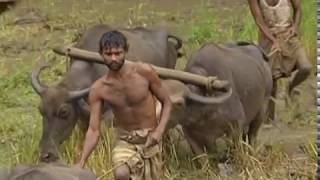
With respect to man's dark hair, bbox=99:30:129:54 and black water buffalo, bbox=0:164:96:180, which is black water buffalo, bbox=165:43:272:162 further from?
black water buffalo, bbox=0:164:96:180

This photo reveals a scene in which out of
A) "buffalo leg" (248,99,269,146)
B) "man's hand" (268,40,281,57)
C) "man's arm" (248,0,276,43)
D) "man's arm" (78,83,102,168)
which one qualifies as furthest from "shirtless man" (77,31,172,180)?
"man's hand" (268,40,281,57)

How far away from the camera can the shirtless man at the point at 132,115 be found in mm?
8430

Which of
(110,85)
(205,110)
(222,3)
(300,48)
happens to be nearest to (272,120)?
(300,48)

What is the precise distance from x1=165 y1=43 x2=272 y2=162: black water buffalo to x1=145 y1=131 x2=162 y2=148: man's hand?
1.35 meters

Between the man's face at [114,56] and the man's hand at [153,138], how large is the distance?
569 millimetres

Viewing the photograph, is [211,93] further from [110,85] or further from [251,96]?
[110,85]

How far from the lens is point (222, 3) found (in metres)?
18.8

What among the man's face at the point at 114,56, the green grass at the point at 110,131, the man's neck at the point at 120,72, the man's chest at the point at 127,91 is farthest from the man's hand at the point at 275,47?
the man's face at the point at 114,56

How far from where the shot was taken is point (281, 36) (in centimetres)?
1187

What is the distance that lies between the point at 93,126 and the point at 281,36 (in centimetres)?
393

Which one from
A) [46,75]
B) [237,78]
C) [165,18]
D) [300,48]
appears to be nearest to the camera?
[237,78]

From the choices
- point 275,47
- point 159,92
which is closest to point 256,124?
point 275,47

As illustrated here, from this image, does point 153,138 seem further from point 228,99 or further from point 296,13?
point 296,13

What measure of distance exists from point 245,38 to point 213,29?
1.54m
